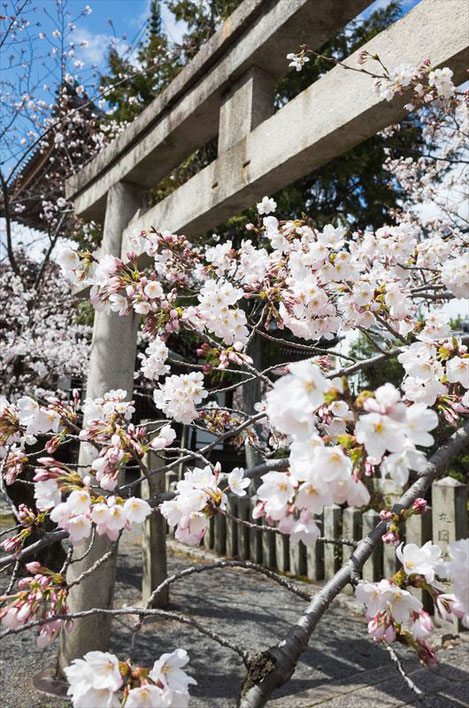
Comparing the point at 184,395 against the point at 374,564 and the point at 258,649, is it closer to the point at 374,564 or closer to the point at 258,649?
the point at 258,649

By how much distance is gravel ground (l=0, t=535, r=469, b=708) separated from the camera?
3104mm

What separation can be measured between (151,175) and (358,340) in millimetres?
7589

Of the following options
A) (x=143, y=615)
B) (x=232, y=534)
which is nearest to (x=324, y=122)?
(x=143, y=615)

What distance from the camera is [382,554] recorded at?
16.0 feet

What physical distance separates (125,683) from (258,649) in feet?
11.5

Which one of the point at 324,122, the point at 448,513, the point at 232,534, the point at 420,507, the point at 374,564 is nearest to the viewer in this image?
the point at 420,507

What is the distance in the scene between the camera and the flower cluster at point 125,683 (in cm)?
90

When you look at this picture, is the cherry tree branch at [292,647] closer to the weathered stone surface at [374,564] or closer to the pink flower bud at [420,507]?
the pink flower bud at [420,507]

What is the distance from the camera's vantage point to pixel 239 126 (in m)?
2.81

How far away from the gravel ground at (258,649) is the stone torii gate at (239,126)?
1.80ft

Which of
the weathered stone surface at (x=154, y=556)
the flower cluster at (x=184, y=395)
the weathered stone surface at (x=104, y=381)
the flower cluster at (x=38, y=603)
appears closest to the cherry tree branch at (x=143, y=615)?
the flower cluster at (x=38, y=603)

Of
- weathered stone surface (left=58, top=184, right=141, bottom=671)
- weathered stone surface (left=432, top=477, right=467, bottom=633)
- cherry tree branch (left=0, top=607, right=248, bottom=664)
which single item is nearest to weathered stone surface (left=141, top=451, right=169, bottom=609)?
weathered stone surface (left=58, top=184, right=141, bottom=671)

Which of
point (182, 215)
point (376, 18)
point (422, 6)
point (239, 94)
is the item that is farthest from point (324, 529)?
point (376, 18)

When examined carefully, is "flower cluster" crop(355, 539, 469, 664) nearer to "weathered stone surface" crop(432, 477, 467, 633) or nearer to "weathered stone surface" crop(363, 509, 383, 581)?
"weathered stone surface" crop(432, 477, 467, 633)
